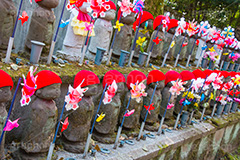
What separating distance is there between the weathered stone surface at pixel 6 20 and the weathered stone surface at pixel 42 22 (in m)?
0.33

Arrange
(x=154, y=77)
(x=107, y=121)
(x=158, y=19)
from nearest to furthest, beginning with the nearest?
(x=107, y=121) < (x=154, y=77) < (x=158, y=19)

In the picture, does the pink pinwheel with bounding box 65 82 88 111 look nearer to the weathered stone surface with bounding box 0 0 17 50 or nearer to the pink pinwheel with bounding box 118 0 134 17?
the weathered stone surface with bounding box 0 0 17 50

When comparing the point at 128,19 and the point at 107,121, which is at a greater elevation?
the point at 128,19

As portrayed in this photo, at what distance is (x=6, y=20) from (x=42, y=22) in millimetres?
492

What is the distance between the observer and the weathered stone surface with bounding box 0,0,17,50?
10.3 ft

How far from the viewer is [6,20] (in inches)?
125

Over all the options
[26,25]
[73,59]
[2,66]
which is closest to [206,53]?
[73,59]

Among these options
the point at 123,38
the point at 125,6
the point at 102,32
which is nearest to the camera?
the point at 125,6

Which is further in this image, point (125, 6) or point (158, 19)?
point (158, 19)

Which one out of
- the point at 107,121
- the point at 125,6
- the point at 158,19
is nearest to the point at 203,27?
the point at 158,19

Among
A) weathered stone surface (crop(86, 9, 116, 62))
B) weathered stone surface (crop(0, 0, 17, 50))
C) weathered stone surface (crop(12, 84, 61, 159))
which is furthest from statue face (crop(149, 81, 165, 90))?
weathered stone surface (crop(0, 0, 17, 50))

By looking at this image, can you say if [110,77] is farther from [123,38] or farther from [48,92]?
[123,38]

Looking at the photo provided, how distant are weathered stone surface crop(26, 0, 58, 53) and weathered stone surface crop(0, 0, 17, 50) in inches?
13.1

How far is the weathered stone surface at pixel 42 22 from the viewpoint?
3535 millimetres
